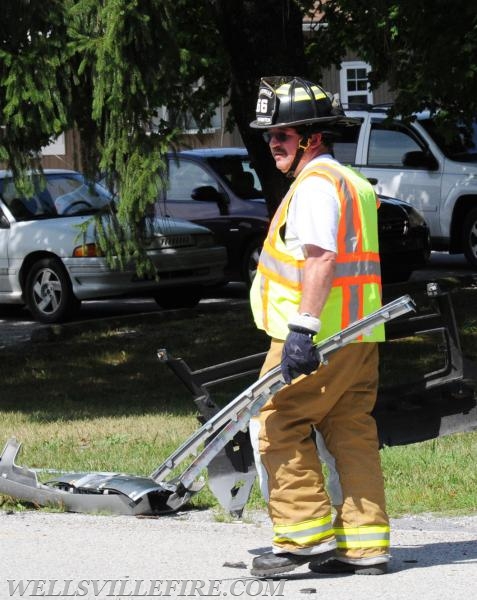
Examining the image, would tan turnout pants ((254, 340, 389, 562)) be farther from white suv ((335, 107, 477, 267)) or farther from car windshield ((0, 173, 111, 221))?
white suv ((335, 107, 477, 267))

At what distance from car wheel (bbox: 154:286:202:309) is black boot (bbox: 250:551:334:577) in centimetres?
1050

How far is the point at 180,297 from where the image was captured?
1581 centimetres

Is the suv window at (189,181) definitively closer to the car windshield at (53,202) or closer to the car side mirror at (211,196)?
the car side mirror at (211,196)

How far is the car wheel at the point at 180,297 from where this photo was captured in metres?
15.7

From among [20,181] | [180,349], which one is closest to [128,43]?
[20,181]

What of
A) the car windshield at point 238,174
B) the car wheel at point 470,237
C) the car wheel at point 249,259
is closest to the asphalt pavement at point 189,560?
the car wheel at point 249,259

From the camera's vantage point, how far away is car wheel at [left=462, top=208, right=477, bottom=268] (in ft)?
57.2

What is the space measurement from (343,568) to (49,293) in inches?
405

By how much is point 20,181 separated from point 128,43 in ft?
4.44

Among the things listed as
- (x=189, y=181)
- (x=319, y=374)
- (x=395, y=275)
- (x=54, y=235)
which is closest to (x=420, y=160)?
(x=395, y=275)

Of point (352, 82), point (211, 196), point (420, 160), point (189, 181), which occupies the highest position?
point (352, 82)

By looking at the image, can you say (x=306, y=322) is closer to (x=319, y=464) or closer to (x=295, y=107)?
(x=319, y=464)

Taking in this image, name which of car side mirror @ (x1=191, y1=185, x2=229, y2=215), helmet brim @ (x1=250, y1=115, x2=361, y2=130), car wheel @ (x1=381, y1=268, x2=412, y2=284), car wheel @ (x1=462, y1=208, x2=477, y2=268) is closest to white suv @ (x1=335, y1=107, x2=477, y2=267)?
car wheel @ (x1=462, y1=208, x2=477, y2=268)

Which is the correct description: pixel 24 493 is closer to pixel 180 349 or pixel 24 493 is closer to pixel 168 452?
pixel 168 452
